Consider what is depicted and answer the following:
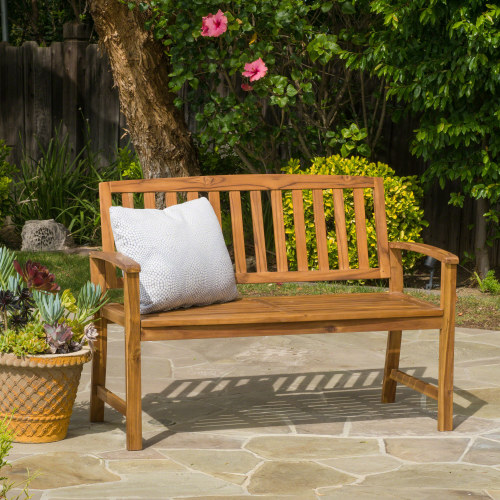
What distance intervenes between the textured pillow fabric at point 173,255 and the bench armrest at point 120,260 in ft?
0.25

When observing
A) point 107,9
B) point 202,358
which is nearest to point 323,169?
point 107,9

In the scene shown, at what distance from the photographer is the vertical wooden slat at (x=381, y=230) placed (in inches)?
172

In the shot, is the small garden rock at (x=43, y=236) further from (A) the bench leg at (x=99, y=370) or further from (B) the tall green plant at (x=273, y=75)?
(A) the bench leg at (x=99, y=370)

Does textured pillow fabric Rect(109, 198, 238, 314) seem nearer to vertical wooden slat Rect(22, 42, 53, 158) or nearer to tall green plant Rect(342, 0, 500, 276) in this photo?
tall green plant Rect(342, 0, 500, 276)

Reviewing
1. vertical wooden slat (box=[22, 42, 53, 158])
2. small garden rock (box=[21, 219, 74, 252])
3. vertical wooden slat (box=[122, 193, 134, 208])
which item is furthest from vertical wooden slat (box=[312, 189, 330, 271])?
vertical wooden slat (box=[22, 42, 53, 158])

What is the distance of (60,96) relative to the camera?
1012 cm

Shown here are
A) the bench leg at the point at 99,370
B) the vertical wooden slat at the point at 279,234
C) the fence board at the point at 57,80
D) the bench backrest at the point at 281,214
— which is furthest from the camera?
the fence board at the point at 57,80

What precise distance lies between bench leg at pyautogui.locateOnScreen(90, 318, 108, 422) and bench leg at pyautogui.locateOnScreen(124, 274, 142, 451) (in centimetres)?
43

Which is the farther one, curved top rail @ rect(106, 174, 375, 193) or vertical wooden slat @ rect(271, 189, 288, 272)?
vertical wooden slat @ rect(271, 189, 288, 272)

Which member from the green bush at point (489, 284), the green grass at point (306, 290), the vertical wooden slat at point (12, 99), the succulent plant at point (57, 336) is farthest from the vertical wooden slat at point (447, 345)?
the vertical wooden slat at point (12, 99)

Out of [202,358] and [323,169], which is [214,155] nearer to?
[323,169]

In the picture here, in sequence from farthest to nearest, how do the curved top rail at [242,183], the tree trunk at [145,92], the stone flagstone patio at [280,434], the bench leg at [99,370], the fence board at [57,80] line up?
the fence board at [57,80]
the tree trunk at [145,92]
the curved top rail at [242,183]
the bench leg at [99,370]
the stone flagstone patio at [280,434]

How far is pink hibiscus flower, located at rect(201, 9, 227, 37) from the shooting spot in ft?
23.6

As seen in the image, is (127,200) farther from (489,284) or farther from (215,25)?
(489,284)
